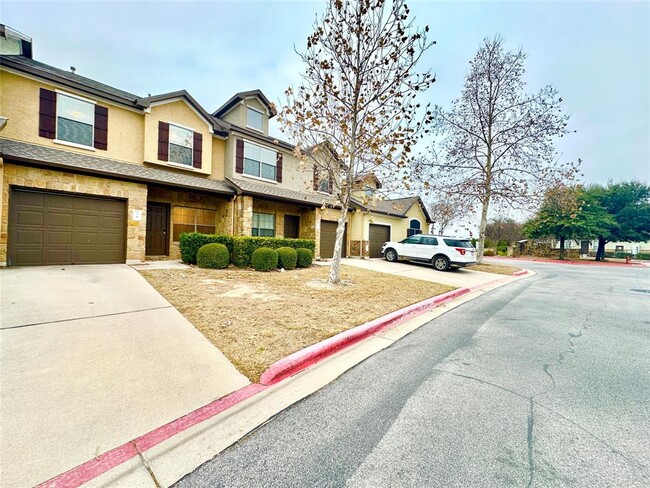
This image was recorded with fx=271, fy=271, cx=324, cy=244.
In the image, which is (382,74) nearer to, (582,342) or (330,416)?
(582,342)

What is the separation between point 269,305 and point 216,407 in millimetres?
3080

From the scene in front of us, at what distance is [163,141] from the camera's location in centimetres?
1102

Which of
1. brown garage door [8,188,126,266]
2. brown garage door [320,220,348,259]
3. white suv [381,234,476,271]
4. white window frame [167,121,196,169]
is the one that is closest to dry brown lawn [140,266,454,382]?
brown garage door [8,188,126,266]

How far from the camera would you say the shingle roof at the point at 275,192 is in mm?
12102

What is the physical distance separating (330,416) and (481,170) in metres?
18.7

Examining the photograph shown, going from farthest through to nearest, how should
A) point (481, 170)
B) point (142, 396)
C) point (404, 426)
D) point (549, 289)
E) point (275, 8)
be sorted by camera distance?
point (481, 170)
point (275, 8)
point (549, 289)
point (142, 396)
point (404, 426)

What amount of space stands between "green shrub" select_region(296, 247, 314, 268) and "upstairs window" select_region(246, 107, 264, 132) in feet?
24.5

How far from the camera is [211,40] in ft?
44.4

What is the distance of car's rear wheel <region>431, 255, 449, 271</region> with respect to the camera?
13665 mm

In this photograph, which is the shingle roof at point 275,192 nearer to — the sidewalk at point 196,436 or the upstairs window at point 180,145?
the upstairs window at point 180,145

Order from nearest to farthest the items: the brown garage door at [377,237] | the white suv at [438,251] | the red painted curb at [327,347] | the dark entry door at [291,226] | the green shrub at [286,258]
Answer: the red painted curb at [327,347] → the green shrub at [286,258] → the white suv at [438,251] → the dark entry door at [291,226] → the brown garage door at [377,237]

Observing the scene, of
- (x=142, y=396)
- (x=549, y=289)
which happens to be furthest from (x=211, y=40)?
(x=549, y=289)

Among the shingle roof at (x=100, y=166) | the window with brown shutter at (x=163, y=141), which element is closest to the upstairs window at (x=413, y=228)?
the shingle roof at (x=100, y=166)

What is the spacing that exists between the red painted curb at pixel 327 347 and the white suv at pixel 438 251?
8.32 m
